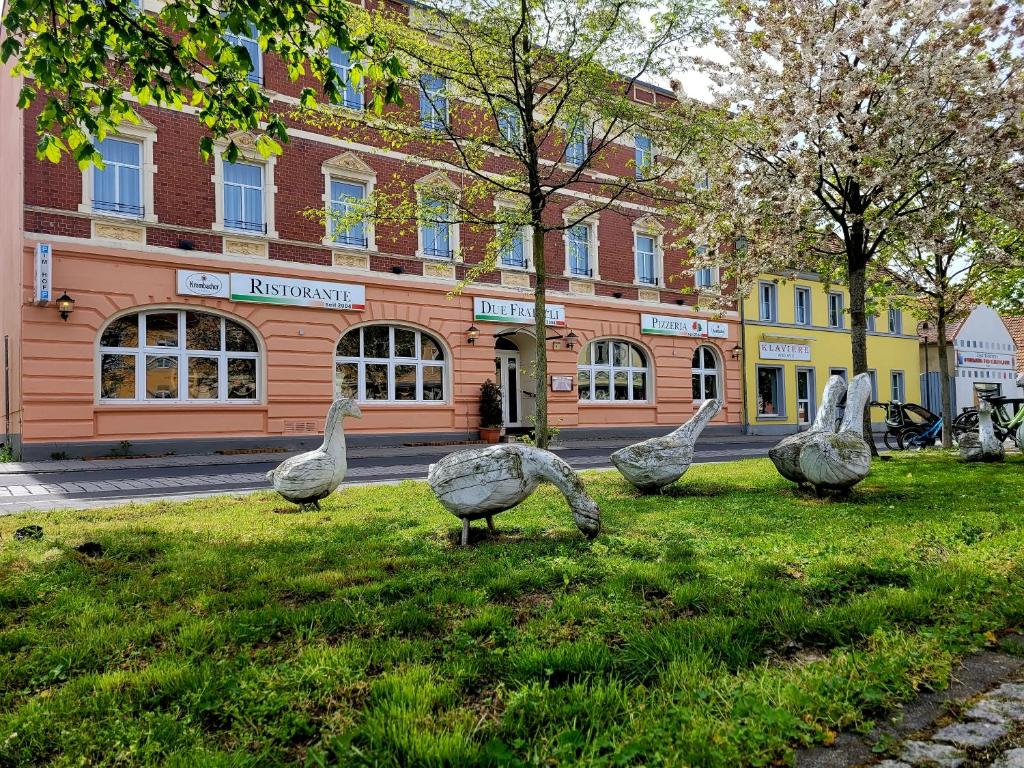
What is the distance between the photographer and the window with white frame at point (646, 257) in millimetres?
23719

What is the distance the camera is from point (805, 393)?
28.2 m

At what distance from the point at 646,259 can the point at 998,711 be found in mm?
22778

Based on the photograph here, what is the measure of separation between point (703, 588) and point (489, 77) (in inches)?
308

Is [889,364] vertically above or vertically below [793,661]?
above

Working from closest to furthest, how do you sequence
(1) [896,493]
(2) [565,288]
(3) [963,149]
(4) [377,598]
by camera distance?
(4) [377,598] < (1) [896,493] < (3) [963,149] < (2) [565,288]

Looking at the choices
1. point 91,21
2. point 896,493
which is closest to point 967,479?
point 896,493

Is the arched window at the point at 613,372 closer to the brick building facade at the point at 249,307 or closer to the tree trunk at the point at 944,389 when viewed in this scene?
the brick building facade at the point at 249,307

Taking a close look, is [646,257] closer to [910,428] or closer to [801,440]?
[910,428]

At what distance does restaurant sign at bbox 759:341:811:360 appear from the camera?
86.9 feet

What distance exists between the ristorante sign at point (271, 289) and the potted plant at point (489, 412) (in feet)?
14.3

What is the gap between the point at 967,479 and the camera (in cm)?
845

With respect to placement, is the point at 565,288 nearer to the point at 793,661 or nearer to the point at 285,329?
the point at 285,329

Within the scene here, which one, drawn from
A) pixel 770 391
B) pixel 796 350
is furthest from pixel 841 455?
pixel 796 350

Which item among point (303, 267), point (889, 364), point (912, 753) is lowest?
point (912, 753)
